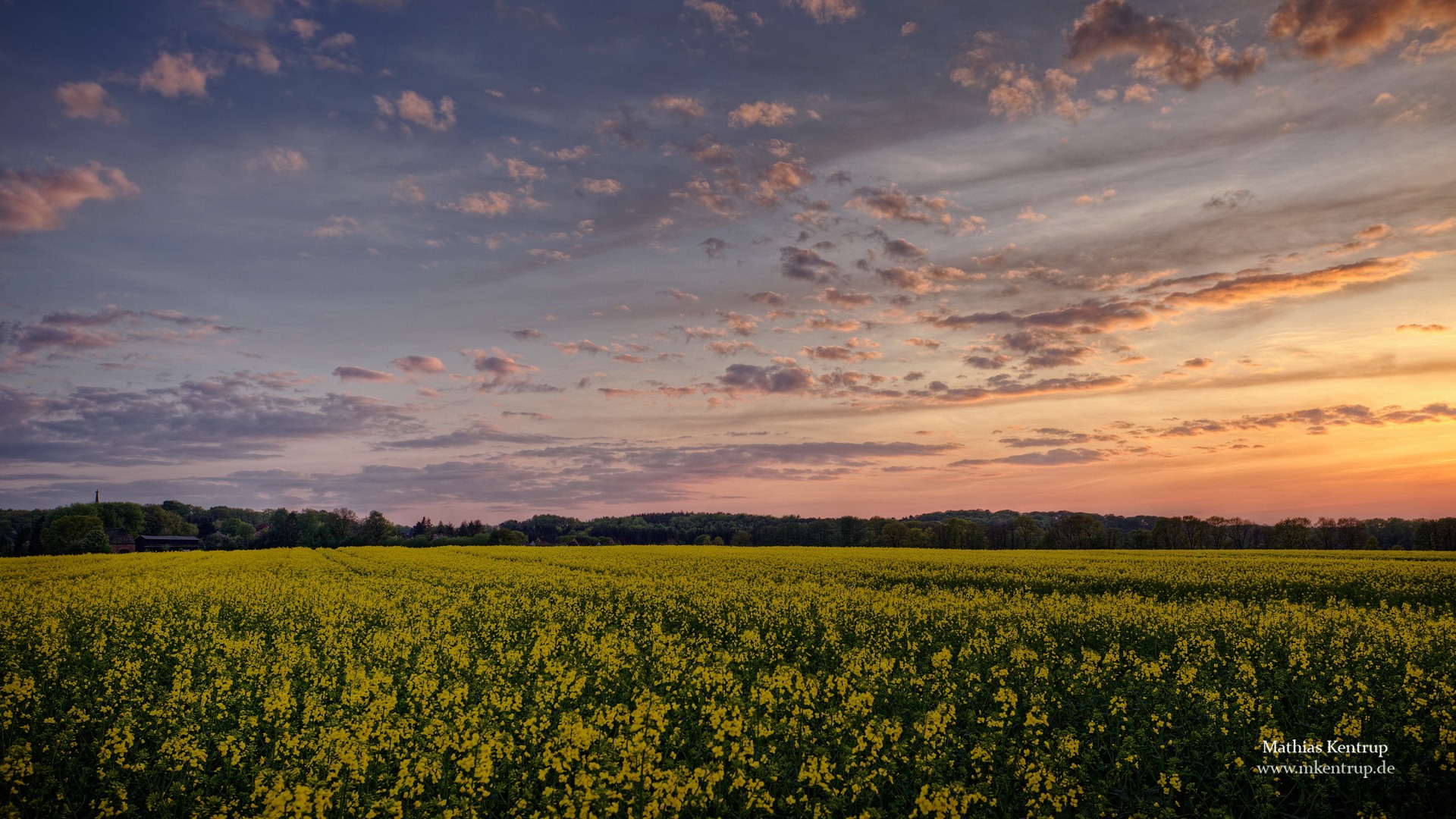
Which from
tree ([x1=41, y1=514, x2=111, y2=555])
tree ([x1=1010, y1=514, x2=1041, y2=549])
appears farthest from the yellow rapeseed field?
tree ([x1=41, y1=514, x2=111, y2=555])

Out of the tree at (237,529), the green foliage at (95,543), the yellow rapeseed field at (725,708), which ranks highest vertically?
the yellow rapeseed field at (725,708)

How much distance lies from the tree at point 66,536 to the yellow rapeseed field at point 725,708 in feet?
363

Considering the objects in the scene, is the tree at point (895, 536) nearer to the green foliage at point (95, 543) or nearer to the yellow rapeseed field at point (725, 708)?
the yellow rapeseed field at point (725, 708)

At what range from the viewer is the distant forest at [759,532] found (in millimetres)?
107062

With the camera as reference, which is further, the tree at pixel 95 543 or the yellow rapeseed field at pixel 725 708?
the tree at pixel 95 543

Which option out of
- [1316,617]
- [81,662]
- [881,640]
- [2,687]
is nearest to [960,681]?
[881,640]

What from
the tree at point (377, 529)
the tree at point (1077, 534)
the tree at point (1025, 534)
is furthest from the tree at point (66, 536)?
the tree at point (1077, 534)

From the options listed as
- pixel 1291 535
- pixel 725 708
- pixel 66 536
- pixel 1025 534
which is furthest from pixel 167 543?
pixel 1291 535

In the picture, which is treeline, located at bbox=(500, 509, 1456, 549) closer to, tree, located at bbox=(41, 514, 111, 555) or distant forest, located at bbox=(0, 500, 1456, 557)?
distant forest, located at bbox=(0, 500, 1456, 557)

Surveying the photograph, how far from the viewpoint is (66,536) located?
103 meters

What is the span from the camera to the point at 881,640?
1544cm

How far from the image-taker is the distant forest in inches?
4215

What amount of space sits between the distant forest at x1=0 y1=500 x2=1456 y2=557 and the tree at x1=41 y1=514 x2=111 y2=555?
0.49 ft

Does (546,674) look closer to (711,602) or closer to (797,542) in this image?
(711,602)
